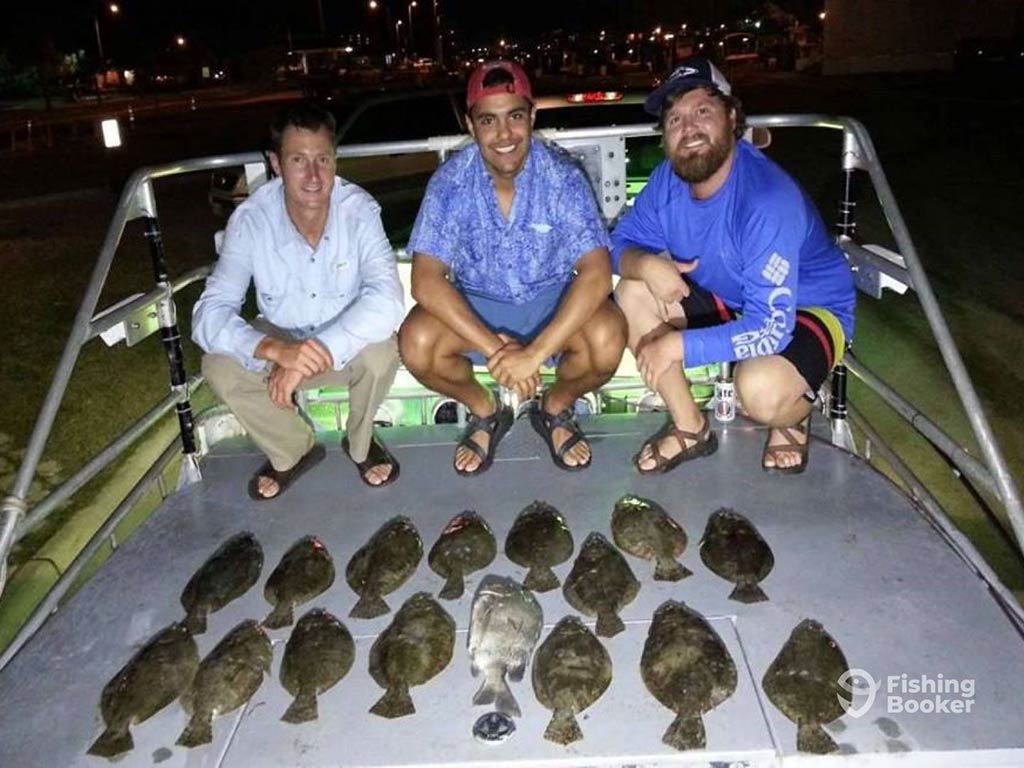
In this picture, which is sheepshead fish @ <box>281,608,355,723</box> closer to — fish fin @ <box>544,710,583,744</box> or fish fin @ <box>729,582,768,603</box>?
fish fin @ <box>544,710,583,744</box>

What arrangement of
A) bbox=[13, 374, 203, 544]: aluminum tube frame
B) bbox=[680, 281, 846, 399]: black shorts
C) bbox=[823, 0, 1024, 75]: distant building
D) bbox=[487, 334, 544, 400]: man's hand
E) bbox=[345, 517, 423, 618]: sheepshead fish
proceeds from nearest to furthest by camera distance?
bbox=[13, 374, 203, 544]: aluminum tube frame, bbox=[345, 517, 423, 618]: sheepshead fish, bbox=[680, 281, 846, 399]: black shorts, bbox=[487, 334, 544, 400]: man's hand, bbox=[823, 0, 1024, 75]: distant building

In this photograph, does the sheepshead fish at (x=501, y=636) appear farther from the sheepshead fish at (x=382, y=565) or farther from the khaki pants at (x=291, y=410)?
the khaki pants at (x=291, y=410)

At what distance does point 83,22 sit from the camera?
6781cm

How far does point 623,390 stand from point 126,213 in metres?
2.47

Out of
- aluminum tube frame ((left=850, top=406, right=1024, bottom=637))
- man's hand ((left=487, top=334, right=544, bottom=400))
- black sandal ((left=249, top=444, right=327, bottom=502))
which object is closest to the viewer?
aluminum tube frame ((left=850, top=406, right=1024, bottom=637))

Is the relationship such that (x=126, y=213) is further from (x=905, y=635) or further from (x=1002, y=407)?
(x=1002, y=407)

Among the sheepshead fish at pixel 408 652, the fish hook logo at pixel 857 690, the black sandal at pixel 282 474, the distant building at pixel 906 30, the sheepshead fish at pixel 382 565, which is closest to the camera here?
the fish hook logo at pixel 857 690

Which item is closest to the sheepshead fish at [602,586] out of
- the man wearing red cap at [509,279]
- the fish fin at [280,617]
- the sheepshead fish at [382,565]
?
the sheepshead fish at [382,565]

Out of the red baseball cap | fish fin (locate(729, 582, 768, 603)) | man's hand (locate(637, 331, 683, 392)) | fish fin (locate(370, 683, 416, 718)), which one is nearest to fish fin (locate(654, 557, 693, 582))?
fish fin (locate(729, 582, 768, 603))

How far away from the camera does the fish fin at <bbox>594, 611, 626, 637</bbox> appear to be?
2.58m

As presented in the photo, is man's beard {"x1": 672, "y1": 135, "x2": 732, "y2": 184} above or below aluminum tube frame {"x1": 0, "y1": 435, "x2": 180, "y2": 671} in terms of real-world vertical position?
above

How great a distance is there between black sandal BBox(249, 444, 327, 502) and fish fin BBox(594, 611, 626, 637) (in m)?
1.52

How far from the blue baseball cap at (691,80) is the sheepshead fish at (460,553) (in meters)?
1.80

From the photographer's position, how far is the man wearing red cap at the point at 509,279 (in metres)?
3.42
